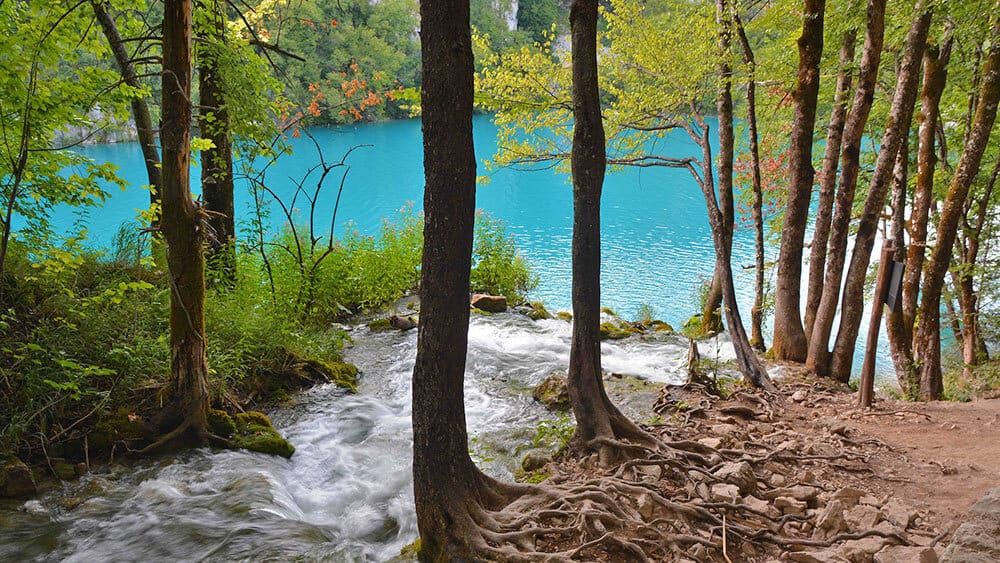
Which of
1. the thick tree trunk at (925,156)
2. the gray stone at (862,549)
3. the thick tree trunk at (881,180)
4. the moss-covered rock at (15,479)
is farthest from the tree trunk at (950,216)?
the moss-covered rock at (15,479)

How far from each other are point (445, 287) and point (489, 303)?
8.23 meters

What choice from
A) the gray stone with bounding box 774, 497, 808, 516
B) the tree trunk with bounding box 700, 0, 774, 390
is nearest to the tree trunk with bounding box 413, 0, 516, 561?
the gray stone with bounding box 774, 497, 808, 516

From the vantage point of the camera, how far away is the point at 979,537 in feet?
7.51

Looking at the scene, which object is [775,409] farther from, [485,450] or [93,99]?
[93,99]

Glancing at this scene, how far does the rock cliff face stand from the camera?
221cm

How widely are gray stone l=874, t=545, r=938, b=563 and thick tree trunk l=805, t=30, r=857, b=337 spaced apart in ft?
16.8

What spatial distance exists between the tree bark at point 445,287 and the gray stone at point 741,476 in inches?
67.6

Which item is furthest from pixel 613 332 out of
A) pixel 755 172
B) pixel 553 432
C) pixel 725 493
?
pixel 725 493

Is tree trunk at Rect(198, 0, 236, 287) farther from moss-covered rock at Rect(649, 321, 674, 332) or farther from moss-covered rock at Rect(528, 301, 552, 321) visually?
moss-covered rock at Rect(649, 321, 674, 332)

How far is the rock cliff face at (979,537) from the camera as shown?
2215 mm

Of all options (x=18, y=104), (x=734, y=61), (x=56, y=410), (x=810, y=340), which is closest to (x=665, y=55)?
(x=734, y=61)

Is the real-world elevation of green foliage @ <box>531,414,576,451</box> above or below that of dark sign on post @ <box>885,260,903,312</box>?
below

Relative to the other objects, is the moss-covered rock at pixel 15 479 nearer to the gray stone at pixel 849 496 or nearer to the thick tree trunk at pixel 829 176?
the gray stone at pixel 849 496

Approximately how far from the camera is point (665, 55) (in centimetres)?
831
